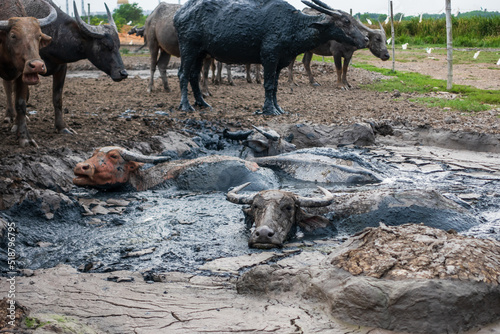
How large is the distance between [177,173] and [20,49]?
239 cm

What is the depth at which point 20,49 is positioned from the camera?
6.55m

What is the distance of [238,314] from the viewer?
3080mm

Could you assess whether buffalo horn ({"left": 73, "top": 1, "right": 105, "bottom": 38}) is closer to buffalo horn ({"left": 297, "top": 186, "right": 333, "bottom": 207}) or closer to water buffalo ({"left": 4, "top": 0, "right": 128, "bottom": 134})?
water buffalo ({"left": 4, "top": 0, "right": 128, "bottom": 134})

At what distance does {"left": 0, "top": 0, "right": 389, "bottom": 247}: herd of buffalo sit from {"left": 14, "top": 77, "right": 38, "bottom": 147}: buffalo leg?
13mm

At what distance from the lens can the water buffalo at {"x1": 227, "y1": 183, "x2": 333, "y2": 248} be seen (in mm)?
4625

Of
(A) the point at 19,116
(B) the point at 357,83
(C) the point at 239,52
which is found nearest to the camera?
(A) the point at 19,116

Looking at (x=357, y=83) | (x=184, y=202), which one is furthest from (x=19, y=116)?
(x=357, y=83)

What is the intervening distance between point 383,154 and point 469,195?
2.35 meters

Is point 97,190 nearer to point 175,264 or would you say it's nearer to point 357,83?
point 175,264

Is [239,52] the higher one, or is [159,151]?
[239,52]

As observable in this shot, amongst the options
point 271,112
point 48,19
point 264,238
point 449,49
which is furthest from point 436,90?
point 264,238

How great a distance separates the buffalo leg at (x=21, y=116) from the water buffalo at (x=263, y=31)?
13.1 feet

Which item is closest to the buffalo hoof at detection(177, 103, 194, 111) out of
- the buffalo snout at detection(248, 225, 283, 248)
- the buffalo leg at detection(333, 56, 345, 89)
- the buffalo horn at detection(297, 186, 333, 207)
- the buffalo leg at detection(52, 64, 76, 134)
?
the buffalo leg at detection(52, 64, 76, 134)

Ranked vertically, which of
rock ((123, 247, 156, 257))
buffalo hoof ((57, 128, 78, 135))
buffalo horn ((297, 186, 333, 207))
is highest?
buffalo hoof ((57, 128, 78, 135))
